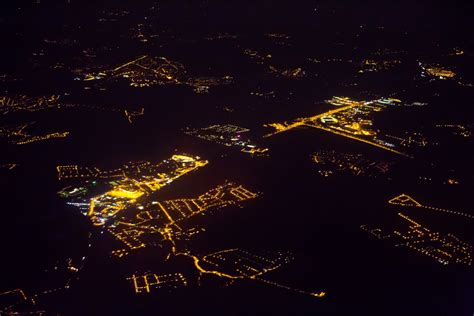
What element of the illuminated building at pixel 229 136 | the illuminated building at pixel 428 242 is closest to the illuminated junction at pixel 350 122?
the illuminated building at pixel 229 136

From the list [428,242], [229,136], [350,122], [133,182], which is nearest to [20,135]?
[133,182]

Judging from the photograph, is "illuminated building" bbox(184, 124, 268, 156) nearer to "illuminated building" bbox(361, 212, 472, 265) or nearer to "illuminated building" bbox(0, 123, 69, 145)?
"illuminated building" bbox(0, 123, 69, 145)

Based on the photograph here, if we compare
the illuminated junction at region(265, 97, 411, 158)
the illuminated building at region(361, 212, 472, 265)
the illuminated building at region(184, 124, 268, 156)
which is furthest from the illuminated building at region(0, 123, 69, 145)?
the illuminated building at region(361, 212, 472, 265)

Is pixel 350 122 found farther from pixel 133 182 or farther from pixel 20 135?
pixel 20 135

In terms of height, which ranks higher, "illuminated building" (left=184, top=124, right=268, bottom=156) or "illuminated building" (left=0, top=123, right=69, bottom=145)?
"illuminated building" (left=0, top=123, right=69, bottom=145)

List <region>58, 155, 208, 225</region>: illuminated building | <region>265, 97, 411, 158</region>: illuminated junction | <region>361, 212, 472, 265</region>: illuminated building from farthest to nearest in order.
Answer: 1. <region>265, 97, 411, 158</region>: illuminated junction
2. <region>58, 155, 208, 225</region>: illuminated building
3. <region>361, 212, 472, 265</region>: illuminated building

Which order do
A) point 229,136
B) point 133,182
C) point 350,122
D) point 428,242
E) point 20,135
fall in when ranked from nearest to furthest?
point 428,242 → point 133,182 → point 20,135 → point 229,136 → point 350,122

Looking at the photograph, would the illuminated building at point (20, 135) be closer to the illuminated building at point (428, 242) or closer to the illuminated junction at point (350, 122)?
the illuminated junction at point (350, 122)

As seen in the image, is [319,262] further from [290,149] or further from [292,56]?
[292,56]

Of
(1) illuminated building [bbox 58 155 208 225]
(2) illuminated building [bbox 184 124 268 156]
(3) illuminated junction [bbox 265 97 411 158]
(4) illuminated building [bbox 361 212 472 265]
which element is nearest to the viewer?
(4) illuminated building [bbox 361 212 472 265]

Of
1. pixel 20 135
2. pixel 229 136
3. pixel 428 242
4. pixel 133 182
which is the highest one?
pixel 20 135

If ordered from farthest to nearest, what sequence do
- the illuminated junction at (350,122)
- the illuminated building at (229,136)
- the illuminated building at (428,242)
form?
the illuminated junction at (350,122)
the illuminated building at (229,136)
the illuminated building at (428,242)

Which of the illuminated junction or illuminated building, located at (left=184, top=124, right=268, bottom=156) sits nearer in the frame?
illuminated building, located at (left=184, top=124, right=268, bottom=156)
